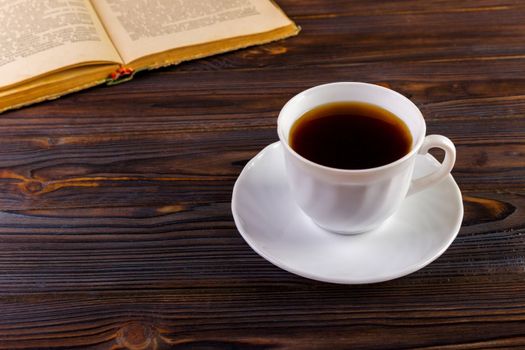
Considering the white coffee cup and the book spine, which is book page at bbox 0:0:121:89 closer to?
the book spine

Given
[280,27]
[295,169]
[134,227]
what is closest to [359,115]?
[295,169]

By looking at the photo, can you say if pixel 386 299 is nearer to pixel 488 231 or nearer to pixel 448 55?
pixel 488 231

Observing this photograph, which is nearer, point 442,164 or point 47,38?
point 442,164

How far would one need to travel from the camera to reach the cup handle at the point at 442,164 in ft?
1.83

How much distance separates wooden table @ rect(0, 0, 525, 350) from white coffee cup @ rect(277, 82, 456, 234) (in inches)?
2.9

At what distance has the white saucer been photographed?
546 millimetres

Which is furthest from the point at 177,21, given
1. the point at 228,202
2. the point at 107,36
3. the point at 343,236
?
the point at 343,236

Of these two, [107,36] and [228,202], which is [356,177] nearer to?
[228,202]

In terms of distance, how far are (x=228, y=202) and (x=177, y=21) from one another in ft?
1.47

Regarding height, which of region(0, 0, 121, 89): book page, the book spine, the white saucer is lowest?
the white saucer

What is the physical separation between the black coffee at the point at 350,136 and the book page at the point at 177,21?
377mm

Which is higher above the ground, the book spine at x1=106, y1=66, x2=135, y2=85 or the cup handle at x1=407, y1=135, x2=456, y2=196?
the book spine at x1=106, y1=66, x2=135, y2=85

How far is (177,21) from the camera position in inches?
38.5

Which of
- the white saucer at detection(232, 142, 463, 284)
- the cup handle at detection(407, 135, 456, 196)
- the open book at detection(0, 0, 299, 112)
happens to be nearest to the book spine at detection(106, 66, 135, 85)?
the open book at detection(0, 0, 299, 112)
